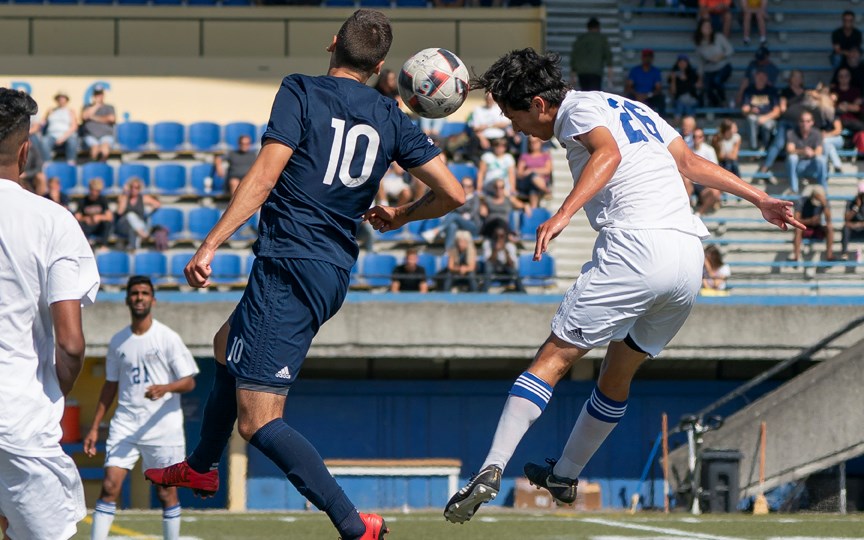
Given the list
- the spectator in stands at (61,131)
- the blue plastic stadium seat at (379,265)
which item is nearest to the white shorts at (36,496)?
the blue plastic stadium seat at (379,265)

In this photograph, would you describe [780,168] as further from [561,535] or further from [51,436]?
[51,436]

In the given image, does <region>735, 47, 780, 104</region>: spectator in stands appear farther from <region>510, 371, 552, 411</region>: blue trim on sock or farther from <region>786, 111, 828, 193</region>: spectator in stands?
<region>510, 371, 552, 411</region>: blue trim on sock

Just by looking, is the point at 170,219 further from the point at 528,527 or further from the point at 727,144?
the point at 528,527

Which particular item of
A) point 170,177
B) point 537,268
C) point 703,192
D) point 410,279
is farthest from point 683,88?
point 170,177

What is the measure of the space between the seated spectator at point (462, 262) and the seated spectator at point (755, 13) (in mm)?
7764

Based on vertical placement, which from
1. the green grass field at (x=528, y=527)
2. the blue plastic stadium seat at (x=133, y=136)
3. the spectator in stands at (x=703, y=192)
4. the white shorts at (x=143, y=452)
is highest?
the blue plastic stadium seat at (x=133, y=136)

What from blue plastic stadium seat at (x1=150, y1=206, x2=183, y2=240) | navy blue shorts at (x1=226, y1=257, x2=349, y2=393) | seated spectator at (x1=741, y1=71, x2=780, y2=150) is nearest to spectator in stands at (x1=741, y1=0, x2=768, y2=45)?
seated spectator at (x1=741, y1=71, x2=780, y2=150)

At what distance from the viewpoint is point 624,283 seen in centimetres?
643

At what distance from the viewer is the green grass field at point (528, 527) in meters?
10.6

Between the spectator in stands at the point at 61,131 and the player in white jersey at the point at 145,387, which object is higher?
the spectator in stands at the point at 61,131

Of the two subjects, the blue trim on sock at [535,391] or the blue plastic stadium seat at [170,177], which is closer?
the blue trim on sock at [535,391]

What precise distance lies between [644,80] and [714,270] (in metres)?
4.49

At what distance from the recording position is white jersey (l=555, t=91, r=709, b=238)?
650 centimetres

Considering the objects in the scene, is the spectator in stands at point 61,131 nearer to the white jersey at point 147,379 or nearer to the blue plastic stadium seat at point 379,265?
the blue plastic stadium seat at point 379,265
